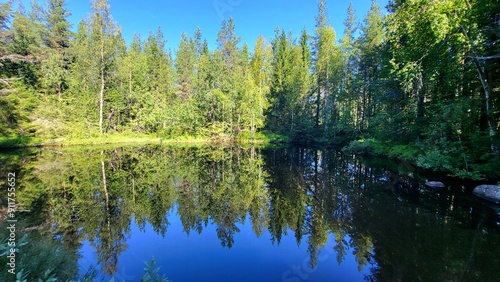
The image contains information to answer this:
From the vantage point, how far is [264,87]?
3959cm

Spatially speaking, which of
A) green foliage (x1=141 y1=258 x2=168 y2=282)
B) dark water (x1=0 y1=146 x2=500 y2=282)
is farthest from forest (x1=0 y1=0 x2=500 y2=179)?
green foliage (x1=141 y1=258 x2=168 y2=282)

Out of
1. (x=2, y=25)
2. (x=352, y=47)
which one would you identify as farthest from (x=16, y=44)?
(x=352, y=47)

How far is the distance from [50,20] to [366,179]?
44.7m

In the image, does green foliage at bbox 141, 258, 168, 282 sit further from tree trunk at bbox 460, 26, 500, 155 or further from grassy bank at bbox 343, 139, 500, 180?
tree trunk at bbox 460, 26, 500, 155

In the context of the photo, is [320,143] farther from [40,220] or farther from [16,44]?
[16,44]

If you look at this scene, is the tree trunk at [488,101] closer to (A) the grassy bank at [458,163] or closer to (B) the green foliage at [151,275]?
(A) the grassy bank at [458,163]

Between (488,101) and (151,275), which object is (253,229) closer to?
(151,275)

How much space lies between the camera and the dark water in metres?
5.04

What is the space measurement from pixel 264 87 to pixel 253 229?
113ft

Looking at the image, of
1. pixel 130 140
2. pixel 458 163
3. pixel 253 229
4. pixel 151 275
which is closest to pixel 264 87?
pixel 130 140

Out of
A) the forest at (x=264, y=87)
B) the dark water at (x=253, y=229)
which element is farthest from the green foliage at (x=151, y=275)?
the forest at (x=264, y=87)

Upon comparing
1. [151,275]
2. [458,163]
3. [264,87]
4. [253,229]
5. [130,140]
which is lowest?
[253,229]

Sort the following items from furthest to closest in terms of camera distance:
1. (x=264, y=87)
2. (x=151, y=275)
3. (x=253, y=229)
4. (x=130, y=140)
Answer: (x=264, y=87), (x=130, y=140), (x=253, y=229), (x=151, y=275)

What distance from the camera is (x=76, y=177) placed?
495 inches
